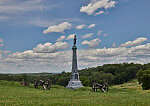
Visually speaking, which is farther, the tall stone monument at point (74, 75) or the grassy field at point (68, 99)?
the tall stone monument at point (74, 75)

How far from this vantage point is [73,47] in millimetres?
66312

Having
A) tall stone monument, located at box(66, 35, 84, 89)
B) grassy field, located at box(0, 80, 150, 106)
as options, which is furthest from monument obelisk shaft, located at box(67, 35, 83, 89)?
grassy field, located at box(0, 80, 150, 106)

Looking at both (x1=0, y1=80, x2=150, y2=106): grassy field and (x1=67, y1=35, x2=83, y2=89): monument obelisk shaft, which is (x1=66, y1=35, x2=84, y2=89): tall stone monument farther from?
(x1=0, y1=80, x2=150, y2=106): grassy field

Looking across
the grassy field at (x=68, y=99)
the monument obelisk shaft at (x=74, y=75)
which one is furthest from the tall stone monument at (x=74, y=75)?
the grassy field at (x=68, y=99)

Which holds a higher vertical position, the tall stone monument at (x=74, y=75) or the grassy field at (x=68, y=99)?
the tall stone monument at (x=74, y=75)

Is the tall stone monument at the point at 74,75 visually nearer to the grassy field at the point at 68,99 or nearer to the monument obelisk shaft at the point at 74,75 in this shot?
the monument obelisk shaft at the point at 74,75

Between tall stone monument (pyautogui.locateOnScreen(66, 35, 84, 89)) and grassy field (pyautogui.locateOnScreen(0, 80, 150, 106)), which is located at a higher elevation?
tall stone monument (pyautogui.locateOnScreen(66, 35, 84, 89))

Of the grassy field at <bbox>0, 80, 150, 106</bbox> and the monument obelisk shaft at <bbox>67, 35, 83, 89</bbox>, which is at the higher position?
the monument obelisk shaft at <bbox>67, 35, 83, 89</bbox>

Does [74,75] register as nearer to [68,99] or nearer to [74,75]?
[74,75]

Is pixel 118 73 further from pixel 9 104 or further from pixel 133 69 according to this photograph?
pixel 9 104

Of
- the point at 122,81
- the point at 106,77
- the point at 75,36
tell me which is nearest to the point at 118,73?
the point at 122,81

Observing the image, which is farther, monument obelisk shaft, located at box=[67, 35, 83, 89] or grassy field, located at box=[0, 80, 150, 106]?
monument obelisk shaft, located at box=[67, 35, 83, 89]

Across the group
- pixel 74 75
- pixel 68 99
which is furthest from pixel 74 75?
pixel 68 99

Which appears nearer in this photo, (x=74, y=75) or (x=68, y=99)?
(x=68, y=99)
